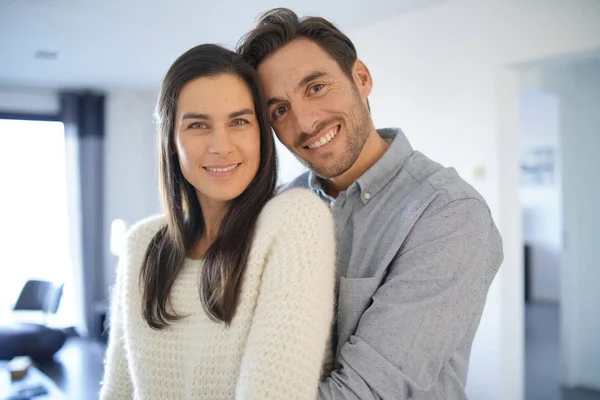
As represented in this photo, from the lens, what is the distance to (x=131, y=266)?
1.22 metres

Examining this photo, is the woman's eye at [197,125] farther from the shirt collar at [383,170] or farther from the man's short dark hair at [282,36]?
the shirt collar at [383,170]

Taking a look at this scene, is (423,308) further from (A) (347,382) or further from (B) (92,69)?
(B) (92,69)

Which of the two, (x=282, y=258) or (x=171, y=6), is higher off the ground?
(x=171, y=6)

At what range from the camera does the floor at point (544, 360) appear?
3.45m

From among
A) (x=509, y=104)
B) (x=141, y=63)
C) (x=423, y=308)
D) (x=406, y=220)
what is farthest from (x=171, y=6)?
(x=423, y=308)

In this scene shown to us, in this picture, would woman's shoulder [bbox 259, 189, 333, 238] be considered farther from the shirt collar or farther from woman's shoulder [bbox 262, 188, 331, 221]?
the shirt collar

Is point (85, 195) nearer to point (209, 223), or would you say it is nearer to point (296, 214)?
point (209, 223)

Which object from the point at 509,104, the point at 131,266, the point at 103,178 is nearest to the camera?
the point at 131,266

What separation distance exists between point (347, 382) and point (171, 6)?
2.81 m

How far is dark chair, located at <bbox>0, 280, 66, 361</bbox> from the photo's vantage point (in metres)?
4.56

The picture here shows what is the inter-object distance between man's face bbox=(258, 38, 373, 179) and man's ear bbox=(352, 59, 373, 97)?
0.09m

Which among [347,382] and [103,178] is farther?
[103,178]

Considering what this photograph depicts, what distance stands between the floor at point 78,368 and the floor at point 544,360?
3529 mm

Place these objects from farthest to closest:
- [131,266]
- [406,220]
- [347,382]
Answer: [131,266] < [406,220] < [347,382]
